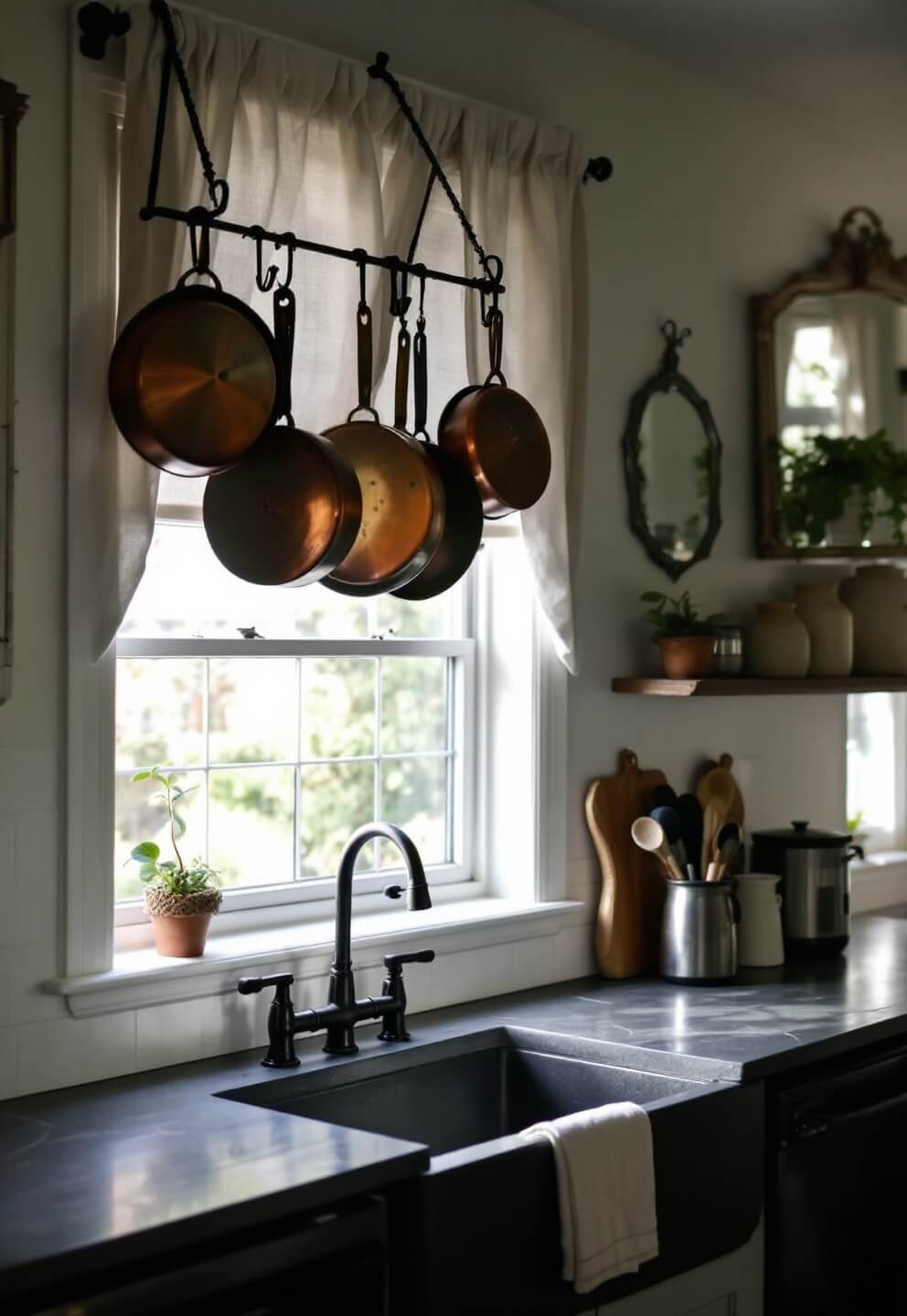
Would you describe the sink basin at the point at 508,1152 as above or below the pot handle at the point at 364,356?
below

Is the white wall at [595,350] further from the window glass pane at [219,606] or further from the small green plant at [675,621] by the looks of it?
the window glass pane at [219,606]

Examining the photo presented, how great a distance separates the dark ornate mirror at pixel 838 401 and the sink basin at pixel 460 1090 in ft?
5.17

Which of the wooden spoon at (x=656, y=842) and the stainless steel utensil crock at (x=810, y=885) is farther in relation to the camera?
the stainless steel utensil crock at (x=810, y=885)

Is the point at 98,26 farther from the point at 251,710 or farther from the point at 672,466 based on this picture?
the point at 672,466

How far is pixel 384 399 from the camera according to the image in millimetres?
2955

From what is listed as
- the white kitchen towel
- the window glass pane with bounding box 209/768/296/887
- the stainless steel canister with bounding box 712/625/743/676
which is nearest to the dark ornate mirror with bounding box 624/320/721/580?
the stainless steel canister with bounding box 712/625/743/676

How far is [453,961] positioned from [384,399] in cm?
111

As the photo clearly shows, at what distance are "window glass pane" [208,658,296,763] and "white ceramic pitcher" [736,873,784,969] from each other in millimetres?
1099

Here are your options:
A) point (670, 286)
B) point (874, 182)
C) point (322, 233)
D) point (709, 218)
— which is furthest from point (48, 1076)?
point (874, 182)

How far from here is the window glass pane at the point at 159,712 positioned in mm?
2801

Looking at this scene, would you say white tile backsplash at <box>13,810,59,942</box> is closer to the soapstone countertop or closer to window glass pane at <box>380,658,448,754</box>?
the soapstone countertop

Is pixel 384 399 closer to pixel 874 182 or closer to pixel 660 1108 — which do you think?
pixel 660 1108

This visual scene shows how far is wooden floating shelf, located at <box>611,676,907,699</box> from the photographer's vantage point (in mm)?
3389

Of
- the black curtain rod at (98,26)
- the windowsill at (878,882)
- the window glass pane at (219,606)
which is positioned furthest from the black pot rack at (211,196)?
the windowsill at (878,882)
